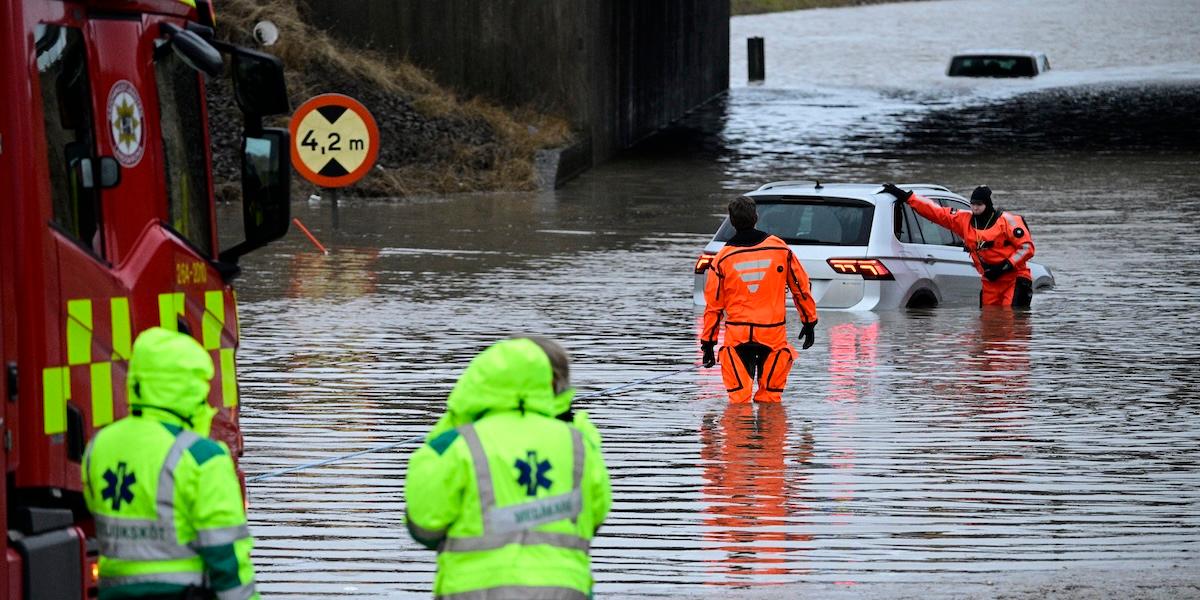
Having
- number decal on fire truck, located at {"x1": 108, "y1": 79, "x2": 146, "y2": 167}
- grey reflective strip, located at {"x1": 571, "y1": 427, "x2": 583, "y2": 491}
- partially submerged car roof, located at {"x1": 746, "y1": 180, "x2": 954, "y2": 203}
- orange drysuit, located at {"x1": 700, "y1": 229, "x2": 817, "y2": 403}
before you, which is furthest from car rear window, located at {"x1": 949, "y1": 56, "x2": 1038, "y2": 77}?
grey reflective strip, located at {"x1": 571, "y1": 427, "x2": 583, "y2": 491}

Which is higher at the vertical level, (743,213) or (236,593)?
(743,213)

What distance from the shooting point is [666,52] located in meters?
41.6

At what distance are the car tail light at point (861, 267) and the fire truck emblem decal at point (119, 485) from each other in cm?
1124

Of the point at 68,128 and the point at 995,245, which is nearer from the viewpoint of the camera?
the point at 68,128

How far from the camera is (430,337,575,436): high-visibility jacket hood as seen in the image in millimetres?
5160

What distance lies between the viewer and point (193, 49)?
23.9 ft

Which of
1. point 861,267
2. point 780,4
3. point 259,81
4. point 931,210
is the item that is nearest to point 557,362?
point 259,81

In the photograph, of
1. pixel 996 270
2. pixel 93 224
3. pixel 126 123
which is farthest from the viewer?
pixel 996 270

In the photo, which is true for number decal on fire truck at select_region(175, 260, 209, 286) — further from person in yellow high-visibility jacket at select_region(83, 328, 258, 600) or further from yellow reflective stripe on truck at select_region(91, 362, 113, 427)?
person in yellow high-visibility jacket at select_region(83, 328, 258, 600)

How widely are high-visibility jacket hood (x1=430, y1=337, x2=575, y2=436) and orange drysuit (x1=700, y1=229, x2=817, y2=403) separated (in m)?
7.02

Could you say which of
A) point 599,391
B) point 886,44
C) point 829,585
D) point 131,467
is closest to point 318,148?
point 599,391

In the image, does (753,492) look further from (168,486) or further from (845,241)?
(845,241)

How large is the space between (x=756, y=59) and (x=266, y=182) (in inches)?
1939

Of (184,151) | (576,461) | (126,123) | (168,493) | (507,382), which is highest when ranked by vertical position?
(126,123)
